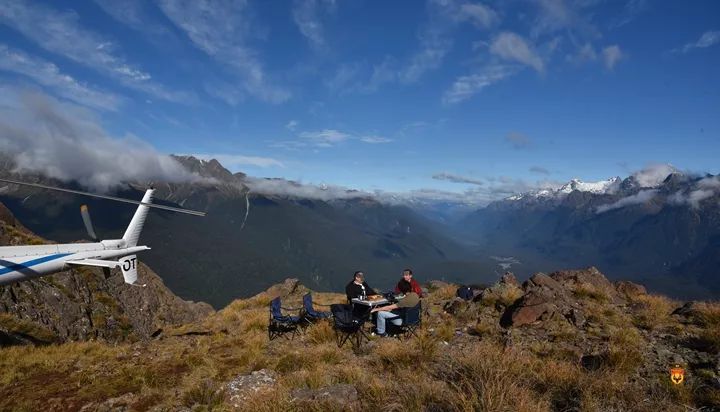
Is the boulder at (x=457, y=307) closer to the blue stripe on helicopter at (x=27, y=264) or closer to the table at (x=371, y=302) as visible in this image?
the table at (x=371, y=302)

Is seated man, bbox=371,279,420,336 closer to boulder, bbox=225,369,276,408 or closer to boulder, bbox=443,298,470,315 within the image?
boulder, bbox=443,298,470,315

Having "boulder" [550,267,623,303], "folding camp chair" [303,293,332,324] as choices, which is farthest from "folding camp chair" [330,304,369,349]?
"boulder" [550,267,623,303]

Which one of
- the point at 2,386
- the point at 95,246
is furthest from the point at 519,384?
the point at 95,246

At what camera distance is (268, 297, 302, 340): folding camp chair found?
1322cm

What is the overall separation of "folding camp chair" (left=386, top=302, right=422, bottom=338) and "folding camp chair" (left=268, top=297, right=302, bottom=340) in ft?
11.0

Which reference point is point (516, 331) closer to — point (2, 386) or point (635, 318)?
point (635, 318)

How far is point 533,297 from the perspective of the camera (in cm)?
1241

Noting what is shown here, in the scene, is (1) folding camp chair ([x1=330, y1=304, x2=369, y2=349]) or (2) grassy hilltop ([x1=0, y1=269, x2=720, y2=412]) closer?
(2) grassy hilltop ([x1=0, y1=269, x2=720, y2=412])

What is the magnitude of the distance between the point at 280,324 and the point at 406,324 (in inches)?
198

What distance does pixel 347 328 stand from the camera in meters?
11.2

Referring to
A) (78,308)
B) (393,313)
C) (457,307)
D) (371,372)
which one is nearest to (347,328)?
(393,313)

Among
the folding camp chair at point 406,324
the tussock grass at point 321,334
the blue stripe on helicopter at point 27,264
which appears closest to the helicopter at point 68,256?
the blue stripe on helicopter at point 27,264

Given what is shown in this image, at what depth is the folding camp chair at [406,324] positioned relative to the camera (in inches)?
457

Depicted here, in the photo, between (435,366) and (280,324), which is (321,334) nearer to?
(280,324)
